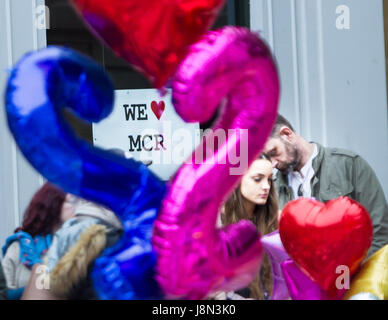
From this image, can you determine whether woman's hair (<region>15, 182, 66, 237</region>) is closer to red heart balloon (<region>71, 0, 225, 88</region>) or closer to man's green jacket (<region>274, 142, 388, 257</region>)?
red heart balloon (<region>71, 0, 225, 88</region>)

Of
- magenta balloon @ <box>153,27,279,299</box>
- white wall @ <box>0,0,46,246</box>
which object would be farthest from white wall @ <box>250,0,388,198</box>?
magenta balloon @ <box>153,27,279,299</box>

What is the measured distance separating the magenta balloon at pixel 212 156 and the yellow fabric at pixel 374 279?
1.32ft

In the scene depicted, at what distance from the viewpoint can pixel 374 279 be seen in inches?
80.0

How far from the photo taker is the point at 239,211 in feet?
9.86

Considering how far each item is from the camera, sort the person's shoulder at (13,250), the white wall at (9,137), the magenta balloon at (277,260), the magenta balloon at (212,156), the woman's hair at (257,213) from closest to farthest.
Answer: the magenta balloon at (212,156)
the magenta balloon at (277,260)
the person's shoulder at (13,250)
the woman's hair at (257,213)
the white wall at (9,137)

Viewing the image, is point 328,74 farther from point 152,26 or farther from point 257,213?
point 152,26

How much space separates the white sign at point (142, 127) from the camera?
3.64m

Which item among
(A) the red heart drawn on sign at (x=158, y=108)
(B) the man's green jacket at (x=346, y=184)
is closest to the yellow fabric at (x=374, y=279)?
(B) the man's green jacket at (x=346, y=184)

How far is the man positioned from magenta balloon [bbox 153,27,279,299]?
1.63 m

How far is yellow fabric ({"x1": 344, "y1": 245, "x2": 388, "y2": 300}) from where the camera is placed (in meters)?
2.01

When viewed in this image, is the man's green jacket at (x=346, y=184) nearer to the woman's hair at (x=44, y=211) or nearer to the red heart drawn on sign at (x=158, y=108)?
the red heart drawn on sign at (x=158, y=108)
